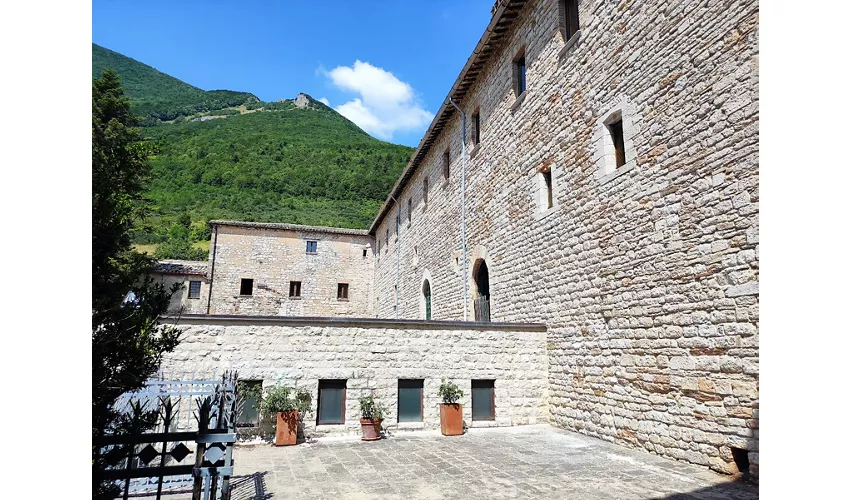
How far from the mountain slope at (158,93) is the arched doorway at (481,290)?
74.5 m

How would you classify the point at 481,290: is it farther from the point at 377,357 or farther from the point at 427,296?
the point at 427,296

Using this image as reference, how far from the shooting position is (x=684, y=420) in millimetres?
6004

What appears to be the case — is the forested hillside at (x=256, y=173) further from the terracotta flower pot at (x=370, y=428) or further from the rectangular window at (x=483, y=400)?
the rectangular window at (x=483, y=400)

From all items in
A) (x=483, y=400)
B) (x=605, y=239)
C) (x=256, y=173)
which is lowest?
(x=483, y=400)

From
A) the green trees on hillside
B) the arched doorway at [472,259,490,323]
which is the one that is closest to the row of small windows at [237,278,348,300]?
the arched doorway at [472,259,490,323]

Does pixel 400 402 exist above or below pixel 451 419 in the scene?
above

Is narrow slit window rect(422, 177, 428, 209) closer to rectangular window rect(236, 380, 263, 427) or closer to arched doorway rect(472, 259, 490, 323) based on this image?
arched doorway rect(472, 259, 490, 323)

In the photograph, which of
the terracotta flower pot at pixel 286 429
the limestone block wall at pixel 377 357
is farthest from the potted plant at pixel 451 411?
the terracotta flower pot at pixel 286 429

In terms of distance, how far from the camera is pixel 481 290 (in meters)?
13.0

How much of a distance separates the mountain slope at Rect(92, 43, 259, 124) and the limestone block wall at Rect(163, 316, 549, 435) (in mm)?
76141

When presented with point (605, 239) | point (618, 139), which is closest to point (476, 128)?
point (618, 139)

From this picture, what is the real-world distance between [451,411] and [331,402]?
7.07 feet
